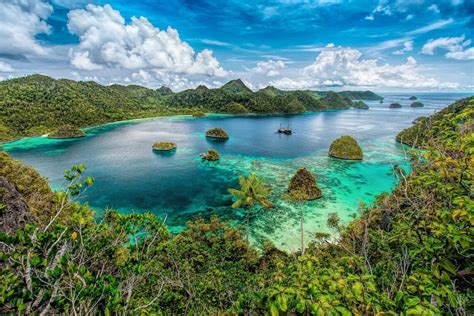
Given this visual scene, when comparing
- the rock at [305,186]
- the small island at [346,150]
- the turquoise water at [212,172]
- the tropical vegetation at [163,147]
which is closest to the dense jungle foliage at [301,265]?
the turquoise water at [212,172]

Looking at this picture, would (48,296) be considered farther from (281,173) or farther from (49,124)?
(49,124)

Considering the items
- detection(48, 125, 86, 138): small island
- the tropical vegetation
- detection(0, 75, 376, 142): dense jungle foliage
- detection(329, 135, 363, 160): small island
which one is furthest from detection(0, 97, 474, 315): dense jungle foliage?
detection(0, 75, 376, 142): dense jungle foliage

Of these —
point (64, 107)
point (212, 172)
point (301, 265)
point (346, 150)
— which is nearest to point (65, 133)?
point (64, 107)

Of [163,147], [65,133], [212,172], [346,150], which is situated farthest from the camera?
[65,133]

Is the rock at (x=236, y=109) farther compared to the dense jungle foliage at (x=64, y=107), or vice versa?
the rock at (x=236, y=109)

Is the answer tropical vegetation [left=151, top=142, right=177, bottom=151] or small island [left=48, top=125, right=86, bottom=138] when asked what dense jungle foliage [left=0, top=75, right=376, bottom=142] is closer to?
small island [left=48, top=125, right=86, bottom=138]

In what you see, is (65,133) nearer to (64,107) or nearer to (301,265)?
(64,107)

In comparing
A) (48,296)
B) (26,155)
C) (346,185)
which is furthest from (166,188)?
(26,155)

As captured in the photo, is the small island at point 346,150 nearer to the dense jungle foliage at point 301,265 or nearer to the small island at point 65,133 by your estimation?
the dense jungle foliage at point 301,265
